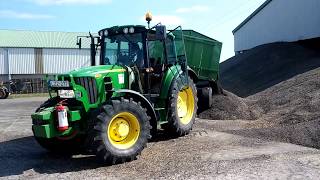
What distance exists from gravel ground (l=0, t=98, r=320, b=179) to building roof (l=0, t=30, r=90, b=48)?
134 feet

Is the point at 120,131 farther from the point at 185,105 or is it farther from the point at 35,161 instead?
the point at 185,105

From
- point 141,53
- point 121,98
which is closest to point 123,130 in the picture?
point 121,98

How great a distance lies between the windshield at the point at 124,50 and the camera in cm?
1009

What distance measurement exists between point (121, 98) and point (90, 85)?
28.7 inches

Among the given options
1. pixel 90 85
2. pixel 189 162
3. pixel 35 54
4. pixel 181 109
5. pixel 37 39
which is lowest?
pixel 189 162

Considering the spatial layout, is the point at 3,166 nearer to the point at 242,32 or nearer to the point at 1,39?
the point at 242,32

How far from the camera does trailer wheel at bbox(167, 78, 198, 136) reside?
34.3ft

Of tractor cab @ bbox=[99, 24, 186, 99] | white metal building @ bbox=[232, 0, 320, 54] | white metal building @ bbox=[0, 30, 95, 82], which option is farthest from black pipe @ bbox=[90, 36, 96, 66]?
white metal building @ bbox=[0, 30, 95, 82]

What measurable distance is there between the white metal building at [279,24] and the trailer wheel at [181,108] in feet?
62.0

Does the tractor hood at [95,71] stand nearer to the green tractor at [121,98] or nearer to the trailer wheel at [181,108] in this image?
the green tractor at [121,98]

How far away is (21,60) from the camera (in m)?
48.5

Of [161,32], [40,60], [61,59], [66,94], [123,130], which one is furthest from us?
[61,59]

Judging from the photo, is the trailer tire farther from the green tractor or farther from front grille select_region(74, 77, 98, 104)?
front grille select_region(74, 77, 98, 104)

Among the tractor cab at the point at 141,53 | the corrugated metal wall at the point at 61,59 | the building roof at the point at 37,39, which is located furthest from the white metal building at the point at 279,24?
the tractor cab at the point at 141,53
